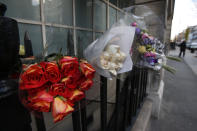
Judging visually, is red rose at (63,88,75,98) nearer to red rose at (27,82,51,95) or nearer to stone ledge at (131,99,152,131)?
red rose at (27,82,51,95)

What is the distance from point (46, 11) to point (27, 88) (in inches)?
58.6

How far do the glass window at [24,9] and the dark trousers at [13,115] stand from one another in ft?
3.77

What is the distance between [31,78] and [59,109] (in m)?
0.15

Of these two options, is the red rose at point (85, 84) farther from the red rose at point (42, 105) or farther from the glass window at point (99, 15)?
the glass window at point (99, 15)

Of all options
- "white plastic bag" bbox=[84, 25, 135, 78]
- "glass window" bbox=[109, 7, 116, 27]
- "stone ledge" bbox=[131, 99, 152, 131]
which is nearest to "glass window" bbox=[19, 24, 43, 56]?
"white plastic bag" bbox=[84, 25, 135, 78]

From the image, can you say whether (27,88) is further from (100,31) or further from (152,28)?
(100,31)

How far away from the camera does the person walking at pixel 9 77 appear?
410 millimetres

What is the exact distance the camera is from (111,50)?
2.32ft

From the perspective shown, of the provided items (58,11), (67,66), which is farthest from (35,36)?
(67,66)

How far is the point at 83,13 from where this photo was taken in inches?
88.4

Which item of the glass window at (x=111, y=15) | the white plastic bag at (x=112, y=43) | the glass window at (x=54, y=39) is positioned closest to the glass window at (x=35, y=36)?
the glass window at (x=54, y=39)

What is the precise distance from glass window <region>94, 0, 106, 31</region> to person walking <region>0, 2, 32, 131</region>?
2457mm

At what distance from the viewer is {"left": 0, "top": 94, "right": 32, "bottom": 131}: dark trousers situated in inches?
17.3

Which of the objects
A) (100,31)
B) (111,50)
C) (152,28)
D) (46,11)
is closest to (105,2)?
(100,31)
